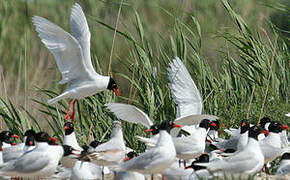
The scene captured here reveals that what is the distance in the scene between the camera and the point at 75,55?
650cm

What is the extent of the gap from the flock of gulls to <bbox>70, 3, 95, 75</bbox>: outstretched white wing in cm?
1

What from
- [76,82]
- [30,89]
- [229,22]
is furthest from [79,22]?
[229,22]

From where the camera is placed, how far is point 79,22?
22.0 ft

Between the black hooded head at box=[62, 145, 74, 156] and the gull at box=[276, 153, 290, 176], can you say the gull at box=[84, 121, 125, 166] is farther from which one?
the gull at box=[276, 153, 290, 176]

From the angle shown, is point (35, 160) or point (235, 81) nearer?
point (35, 160)

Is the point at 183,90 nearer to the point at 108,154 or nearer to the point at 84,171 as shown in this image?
the point at 108,154

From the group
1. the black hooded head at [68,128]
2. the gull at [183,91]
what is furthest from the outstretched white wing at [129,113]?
the gull at [183,91]

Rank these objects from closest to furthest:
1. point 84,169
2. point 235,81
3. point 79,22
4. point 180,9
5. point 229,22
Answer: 1. point 84,169
2. point 79,22
3. point 235,81
4. point 180,9
5. point 229,22

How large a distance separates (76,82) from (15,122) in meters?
0.85

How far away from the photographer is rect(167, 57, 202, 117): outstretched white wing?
7047 mm

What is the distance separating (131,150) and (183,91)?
3.74ft

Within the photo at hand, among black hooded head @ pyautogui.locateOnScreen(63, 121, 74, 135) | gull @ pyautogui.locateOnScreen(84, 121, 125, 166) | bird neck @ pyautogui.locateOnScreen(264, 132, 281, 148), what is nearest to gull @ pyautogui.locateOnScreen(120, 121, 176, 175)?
gull @ pyautogui.locateOnScreen(84, 121, 125, 166)

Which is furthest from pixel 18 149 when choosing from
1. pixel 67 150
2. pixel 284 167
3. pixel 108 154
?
pixel 284 167

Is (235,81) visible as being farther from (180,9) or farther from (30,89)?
(30,89)
